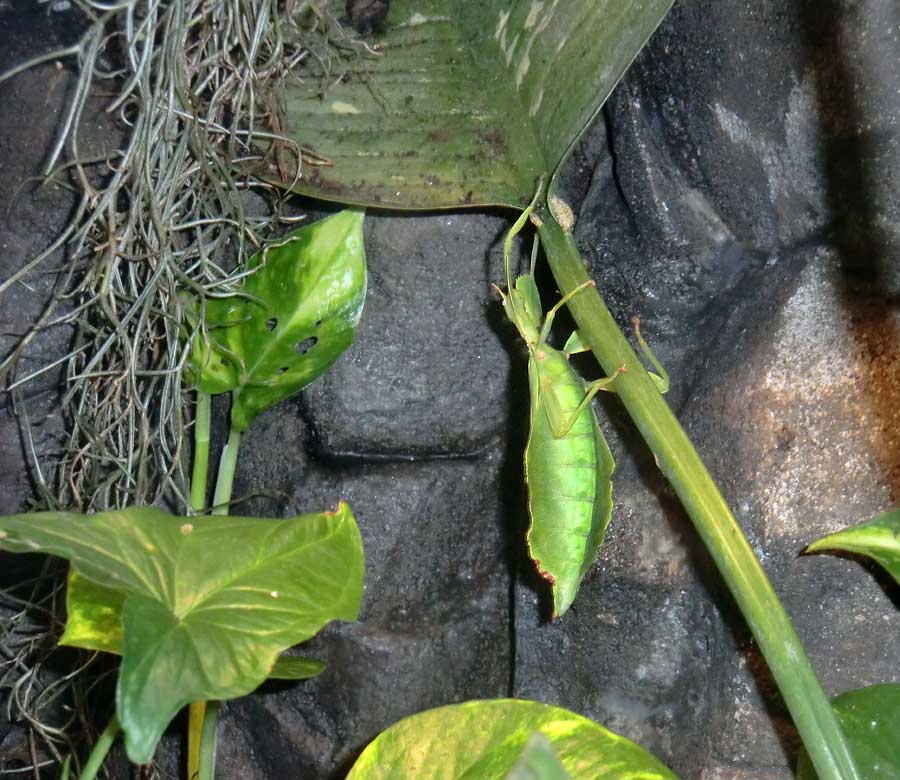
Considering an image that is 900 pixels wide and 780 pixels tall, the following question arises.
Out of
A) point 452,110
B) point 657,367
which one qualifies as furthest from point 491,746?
point 452,110

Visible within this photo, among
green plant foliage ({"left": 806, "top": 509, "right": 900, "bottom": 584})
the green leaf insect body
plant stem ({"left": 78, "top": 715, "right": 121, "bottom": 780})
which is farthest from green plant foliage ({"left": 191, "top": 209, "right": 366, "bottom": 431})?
green plant foliage ({"left": 806, "top": 509, "right": 900, "bottom": 584})

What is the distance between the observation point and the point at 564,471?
94cm

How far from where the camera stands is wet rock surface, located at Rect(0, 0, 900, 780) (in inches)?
36.4

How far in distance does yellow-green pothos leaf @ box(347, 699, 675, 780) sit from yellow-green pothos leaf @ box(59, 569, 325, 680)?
147mm

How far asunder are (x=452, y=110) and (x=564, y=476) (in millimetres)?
418

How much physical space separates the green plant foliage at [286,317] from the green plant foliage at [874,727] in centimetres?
64

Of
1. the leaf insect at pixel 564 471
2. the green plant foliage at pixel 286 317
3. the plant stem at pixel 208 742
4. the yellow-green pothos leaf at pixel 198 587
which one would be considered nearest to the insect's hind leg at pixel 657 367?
the leaf insect at pixel 564 471

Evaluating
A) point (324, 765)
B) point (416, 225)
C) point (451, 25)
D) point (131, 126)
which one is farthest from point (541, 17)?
point (324, 765)

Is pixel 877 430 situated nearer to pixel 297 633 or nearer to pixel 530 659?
pixel 530 659

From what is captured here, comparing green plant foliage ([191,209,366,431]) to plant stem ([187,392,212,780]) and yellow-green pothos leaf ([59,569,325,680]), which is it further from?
yellow-green pothos leaf ([59,569,325,680])

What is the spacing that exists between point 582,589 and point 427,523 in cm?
22

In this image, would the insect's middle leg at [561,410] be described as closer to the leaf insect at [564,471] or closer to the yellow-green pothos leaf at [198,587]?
the leaf insect at [564,471]

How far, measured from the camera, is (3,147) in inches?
38.4

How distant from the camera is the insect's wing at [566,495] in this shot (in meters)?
0.92
